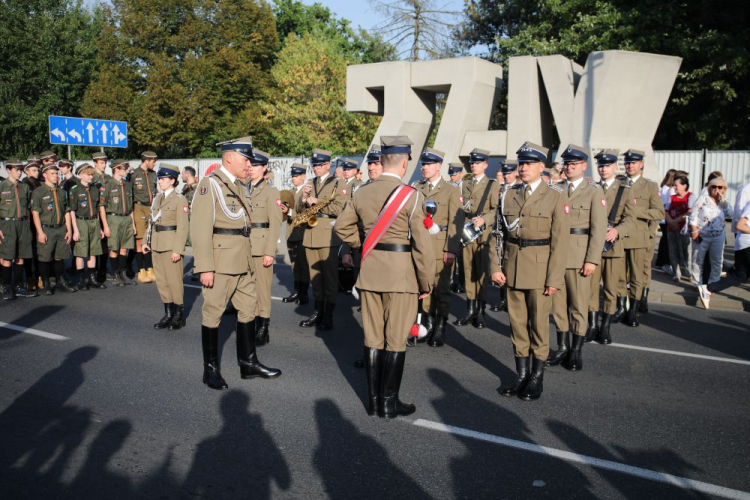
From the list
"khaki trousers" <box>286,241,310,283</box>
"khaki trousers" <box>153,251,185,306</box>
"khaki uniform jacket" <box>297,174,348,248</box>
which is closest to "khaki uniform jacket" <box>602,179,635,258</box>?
"khaki uniform jacket" <box>297,174,348,248</box>

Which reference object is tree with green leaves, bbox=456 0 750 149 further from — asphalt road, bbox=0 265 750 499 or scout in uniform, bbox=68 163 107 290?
scout in uniform, bbox=68 163 107 290

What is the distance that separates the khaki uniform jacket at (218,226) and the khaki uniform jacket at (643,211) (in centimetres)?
506

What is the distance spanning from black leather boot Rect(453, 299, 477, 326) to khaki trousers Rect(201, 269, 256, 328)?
11.1ft

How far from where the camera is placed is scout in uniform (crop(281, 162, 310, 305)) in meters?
9.37

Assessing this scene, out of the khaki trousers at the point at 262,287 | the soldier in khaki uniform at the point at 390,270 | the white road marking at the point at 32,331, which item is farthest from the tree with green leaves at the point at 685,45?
the white road marking at the point at 32,331

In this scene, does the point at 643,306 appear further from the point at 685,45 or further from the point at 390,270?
the point at 685,45

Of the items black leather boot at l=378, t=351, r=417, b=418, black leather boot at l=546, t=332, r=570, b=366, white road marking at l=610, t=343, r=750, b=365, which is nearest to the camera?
black leather boot at l=378, t=351, r=417, b=418

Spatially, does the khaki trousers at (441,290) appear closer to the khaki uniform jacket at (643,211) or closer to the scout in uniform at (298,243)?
the scout in uniform at (298,243)

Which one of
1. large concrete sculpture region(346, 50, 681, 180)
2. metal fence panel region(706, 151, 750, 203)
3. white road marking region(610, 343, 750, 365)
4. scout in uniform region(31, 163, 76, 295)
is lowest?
white road marking region(610, 343, 750, 365)

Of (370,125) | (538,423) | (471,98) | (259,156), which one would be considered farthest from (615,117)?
(370,125)

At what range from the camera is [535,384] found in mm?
5793

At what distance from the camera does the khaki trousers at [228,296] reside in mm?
6012

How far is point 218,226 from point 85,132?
15.9 metres

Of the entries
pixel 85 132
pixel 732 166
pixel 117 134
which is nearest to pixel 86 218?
pixel 85 132
